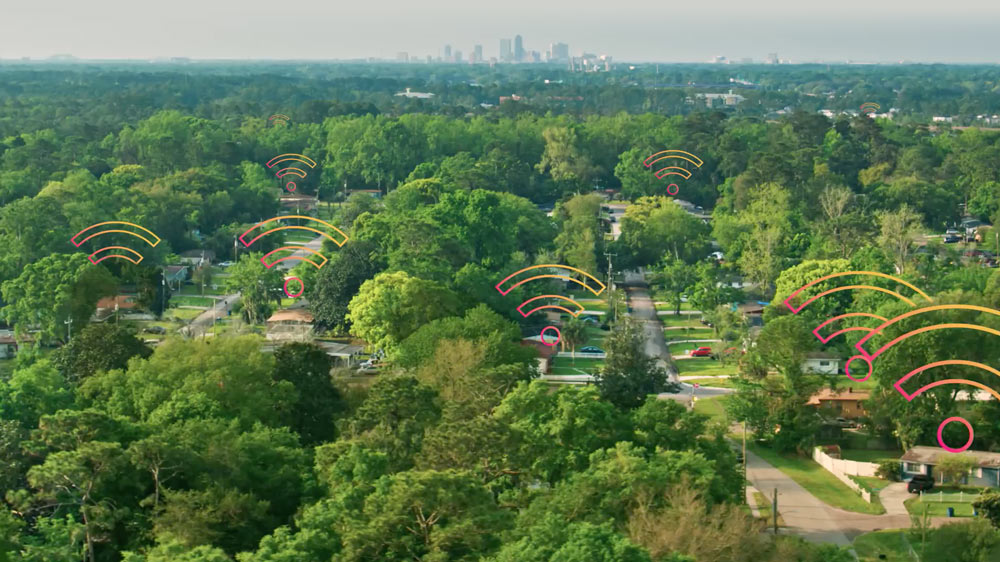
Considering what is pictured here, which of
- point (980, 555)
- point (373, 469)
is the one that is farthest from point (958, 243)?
point (373, 469)

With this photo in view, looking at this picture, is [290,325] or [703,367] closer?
[703,367]

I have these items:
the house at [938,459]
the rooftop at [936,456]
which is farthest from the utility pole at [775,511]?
the rooftop at [936,456]

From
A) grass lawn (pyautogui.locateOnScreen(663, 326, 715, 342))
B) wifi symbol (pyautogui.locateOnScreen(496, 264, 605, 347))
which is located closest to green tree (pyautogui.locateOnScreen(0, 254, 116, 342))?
wifi symbol (pyautogui.locateOnScreen(496, 264, 605, 347))

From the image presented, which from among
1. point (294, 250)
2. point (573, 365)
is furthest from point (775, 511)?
point (294, 250)

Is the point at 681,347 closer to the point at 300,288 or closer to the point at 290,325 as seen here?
the point at 290,325

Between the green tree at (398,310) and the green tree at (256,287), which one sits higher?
the green tree at (398,310)

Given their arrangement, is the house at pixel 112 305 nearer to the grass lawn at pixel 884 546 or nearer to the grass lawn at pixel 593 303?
the grass lawn at pixel 593 303
